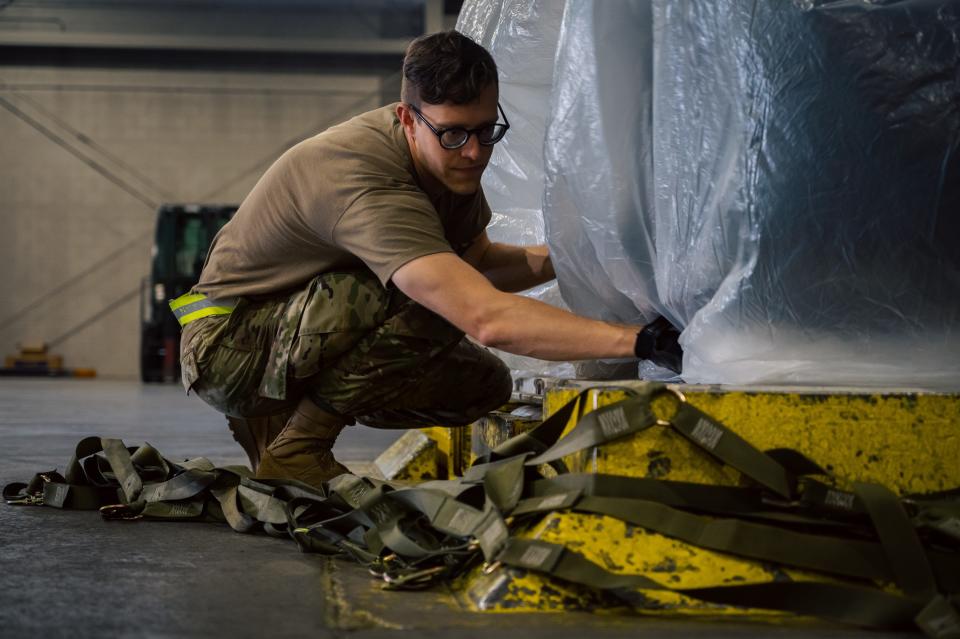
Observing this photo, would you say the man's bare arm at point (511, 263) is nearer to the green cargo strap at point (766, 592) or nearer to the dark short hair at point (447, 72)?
the dark short hair at point (447, 72)

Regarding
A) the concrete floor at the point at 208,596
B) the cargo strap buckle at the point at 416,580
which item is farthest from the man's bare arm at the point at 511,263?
the cargo strap buckle at the point at 416,580

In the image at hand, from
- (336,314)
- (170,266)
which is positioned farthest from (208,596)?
(170,266)

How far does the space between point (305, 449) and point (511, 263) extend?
0.66 metres

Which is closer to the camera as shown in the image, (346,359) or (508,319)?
(508,319)

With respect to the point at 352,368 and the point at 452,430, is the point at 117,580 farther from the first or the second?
the point at 452,430

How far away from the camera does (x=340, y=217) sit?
7.00ft

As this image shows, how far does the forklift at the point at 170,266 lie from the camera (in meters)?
11.7

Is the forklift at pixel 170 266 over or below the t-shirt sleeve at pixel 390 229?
below

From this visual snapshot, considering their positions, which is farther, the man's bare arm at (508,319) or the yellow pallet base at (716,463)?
the man's bare arm at (508,319)

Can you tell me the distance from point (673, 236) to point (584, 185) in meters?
0.25

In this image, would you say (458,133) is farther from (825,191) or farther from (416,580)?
(416,580)

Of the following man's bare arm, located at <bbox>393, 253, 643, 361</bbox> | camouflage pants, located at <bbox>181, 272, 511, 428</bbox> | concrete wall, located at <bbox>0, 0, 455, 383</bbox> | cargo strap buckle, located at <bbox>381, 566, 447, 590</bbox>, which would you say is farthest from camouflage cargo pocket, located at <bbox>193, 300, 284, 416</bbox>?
concrete wall, located at <bbox>0, 0, 455, 383</bbox>

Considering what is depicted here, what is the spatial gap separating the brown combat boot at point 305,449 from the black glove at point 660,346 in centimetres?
92

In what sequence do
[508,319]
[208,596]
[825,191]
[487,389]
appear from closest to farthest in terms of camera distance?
[208,596]
[825,191]
[508,319]
[487,389]
